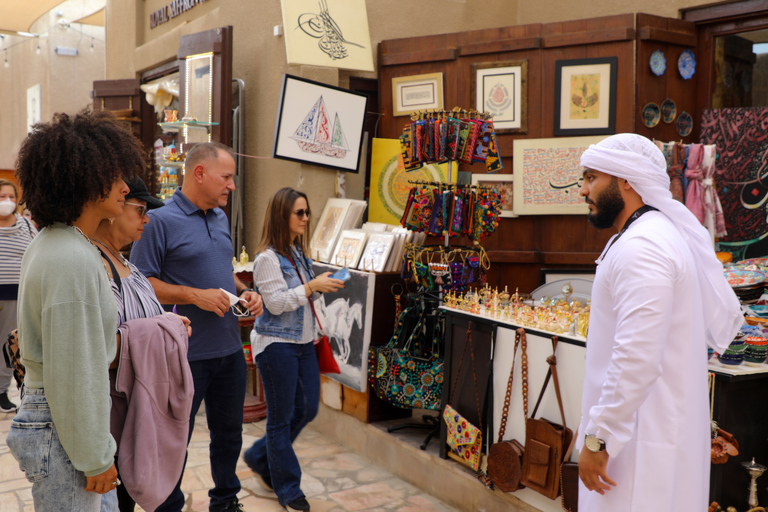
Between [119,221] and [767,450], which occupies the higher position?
[119,221]

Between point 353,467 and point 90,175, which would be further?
point 353,467

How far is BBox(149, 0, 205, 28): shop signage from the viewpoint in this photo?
7.29m

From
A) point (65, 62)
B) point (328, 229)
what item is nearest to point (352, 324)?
point (328, 229)

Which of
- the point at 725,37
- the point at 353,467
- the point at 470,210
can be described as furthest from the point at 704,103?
the point at 353,467

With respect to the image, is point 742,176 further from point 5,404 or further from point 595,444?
point 5,404

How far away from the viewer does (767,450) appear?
2977 mm

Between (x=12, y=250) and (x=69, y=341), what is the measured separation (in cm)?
431

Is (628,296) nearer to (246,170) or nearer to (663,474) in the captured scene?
(663,474)

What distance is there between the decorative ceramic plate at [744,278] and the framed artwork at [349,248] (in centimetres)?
252

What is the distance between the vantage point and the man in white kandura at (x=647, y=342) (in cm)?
209

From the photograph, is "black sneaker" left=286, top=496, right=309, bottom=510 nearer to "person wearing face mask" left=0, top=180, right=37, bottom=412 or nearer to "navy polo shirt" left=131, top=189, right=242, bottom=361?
"navy polo shirt" left=131, top=189, right=242, bottom=361

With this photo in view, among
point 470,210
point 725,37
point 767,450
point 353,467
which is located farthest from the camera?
point 725,37

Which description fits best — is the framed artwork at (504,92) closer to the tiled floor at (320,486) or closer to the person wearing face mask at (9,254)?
the tiled floor at (320,486)

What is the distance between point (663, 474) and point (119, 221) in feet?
6.66
